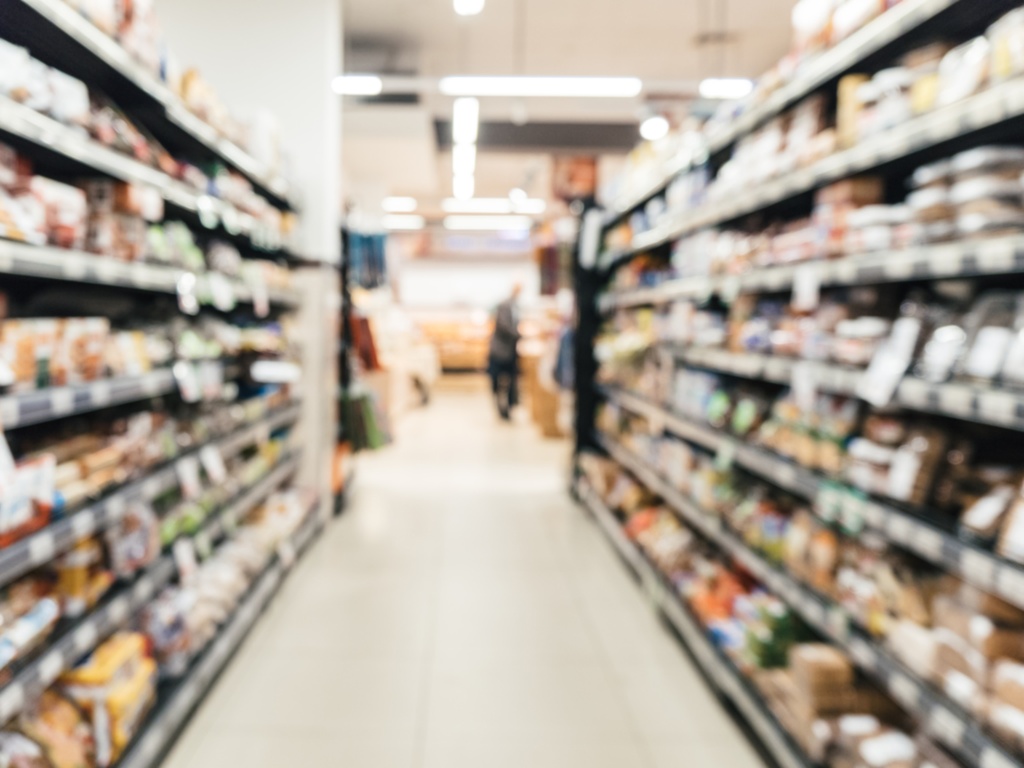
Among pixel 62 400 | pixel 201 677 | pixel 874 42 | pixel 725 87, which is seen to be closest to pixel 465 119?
pixel 725 87

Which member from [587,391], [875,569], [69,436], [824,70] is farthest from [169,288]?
[587,391]

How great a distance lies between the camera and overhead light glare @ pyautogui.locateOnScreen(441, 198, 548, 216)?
50.2 feet

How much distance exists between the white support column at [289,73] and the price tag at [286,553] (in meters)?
0.80

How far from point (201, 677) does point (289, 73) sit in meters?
3.63

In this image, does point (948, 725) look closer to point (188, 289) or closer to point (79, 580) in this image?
point (79, 580)

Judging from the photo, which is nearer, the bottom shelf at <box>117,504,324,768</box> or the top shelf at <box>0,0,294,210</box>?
the top shelf at <box>0,0,294,210</box>

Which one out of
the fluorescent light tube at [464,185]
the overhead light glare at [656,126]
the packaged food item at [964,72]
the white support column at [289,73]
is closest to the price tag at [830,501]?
the packaged food item at [964,72]

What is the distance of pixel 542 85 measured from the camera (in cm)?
565

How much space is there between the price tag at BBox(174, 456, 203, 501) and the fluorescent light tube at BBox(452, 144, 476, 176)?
6582 mm

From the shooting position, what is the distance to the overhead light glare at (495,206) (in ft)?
50.2

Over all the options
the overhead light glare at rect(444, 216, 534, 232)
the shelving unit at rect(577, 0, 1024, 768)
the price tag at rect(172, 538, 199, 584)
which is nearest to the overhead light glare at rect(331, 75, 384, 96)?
the shelving unit at rect(577, 0, 1024, 768)

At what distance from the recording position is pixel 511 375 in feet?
34.8

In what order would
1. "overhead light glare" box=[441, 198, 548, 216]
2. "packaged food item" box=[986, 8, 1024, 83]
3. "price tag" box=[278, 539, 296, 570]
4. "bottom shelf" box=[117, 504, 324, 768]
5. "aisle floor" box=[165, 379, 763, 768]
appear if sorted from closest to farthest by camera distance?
"packaged food item" box=[986, 8, 1024, 83] < "bottom shelf" box=[117, 504, 324, 768] < "aisle floor" box=[165, 379, 763, 768] < "price tag" box=[278, 539, 296, 570] < "overhead light glare" box=[441, 198, 548, 216]

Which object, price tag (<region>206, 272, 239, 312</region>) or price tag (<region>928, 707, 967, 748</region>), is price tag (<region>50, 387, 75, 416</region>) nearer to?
price tag (<region>206, 272, 239, 312</region>)
